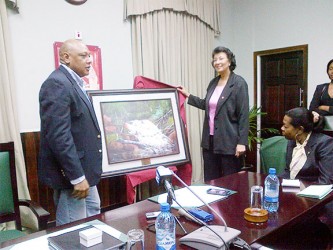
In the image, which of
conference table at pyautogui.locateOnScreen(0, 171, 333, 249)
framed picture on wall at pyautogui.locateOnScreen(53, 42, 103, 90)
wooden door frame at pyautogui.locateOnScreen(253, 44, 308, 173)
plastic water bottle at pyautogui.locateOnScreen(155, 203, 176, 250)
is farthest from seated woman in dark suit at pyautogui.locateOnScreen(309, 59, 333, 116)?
plastic water bottle at pyautogui.locateOnScreen(155, 203, 176, 250)

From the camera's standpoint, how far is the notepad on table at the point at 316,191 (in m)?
1.51

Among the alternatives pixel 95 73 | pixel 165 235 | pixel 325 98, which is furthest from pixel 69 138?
pixel 325 98

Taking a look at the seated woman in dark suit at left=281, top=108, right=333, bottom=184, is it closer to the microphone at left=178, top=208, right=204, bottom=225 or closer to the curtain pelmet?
the microphone at left=178, top=208, right=204, bottom=225

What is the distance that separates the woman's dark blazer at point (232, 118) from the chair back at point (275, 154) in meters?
0.20

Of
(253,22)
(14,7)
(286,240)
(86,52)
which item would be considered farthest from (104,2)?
(286,240)

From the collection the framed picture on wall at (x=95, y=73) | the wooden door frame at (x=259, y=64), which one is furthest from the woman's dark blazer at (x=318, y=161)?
the wooden door frame at (x=259, y=64)

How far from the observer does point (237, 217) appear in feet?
4.20

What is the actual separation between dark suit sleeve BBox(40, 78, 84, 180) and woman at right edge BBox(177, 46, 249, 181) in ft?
4.23

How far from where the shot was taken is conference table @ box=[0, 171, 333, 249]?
114 cm

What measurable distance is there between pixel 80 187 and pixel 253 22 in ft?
13.0

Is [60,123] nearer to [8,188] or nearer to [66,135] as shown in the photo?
[66,135]

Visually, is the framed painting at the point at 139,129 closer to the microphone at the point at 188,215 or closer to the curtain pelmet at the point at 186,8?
the microphone at the point at 188,215

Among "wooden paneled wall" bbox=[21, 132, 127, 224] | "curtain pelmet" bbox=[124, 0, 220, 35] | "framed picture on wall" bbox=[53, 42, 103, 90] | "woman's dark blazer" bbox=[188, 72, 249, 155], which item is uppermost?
"curtain pelmet" bbox=[124, 0, 220, 35]

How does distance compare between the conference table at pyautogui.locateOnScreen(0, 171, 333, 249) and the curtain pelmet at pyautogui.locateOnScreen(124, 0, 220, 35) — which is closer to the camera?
the conference table at pyautogui.locateOnScreen(0, 171, 333, 249)
